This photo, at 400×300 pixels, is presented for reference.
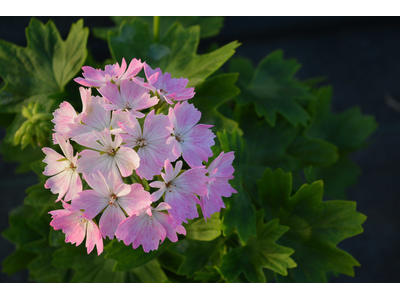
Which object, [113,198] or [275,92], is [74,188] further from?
[275,92]

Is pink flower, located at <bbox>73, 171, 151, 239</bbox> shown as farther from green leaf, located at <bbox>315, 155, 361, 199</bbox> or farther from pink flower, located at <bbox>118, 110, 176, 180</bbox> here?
green leaf, located at <bbox>315, 155, 361, 199</bbox>

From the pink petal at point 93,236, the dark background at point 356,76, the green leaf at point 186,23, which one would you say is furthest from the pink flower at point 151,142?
the dark background at point 356,76

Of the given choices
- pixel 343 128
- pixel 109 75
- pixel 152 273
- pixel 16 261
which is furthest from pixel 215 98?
pixel 16 261

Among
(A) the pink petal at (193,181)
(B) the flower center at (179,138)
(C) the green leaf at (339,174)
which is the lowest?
(C) the green leaf at (339,174)

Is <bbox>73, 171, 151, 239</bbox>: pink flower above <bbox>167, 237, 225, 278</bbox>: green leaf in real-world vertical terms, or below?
above

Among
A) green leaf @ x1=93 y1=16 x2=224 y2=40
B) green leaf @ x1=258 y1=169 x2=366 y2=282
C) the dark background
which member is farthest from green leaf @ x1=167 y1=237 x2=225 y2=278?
the dark background

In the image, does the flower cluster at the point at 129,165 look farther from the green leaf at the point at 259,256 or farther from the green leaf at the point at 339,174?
the green leaf at the point at 339,174

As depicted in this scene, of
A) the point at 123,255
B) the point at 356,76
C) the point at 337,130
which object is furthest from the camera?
the point at 356,76
